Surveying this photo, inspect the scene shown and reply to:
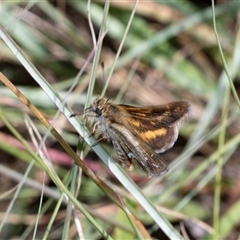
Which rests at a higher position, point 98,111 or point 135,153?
point 98,111

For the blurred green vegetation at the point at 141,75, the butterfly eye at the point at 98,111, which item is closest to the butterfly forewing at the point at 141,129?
the butterfly eye at the point at 98,111

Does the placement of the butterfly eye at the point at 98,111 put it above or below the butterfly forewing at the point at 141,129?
above

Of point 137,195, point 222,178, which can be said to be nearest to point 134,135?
point 137,195

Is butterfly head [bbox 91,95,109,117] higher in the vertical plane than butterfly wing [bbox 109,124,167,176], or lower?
higher

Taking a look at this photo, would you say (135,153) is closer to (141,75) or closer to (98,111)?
(98,111)

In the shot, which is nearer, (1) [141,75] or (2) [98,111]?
(2) [98,111]

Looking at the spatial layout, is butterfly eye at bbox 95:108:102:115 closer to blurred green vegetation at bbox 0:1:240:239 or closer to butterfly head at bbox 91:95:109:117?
butterfly head at bbox 91:95:109:117

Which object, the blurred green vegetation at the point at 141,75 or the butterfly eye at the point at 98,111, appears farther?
the blurred green vegetation at the point at 141,75

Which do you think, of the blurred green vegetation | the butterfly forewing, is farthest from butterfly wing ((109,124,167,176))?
the blurred green vegetation

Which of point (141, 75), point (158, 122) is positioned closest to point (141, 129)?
point (158, 122)

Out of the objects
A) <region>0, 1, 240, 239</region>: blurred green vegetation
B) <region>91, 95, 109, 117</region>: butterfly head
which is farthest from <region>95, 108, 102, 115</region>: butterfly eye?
<region>0, 1, 240, 239</region>: blurred green vegetation

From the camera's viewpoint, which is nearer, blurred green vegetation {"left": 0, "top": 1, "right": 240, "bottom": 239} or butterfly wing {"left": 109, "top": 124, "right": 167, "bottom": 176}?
butterfly wing {"left": 109, "top": 124, "right": 167, "bottom": 176}

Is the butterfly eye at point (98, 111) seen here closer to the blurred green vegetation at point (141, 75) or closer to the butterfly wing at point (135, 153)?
the butterfly wing at point (135, 153)
